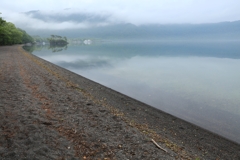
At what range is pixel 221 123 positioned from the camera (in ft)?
47.7

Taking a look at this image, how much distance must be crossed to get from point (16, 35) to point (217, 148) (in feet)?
357

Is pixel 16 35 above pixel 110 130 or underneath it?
above

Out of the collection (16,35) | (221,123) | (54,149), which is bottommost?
(54,149)

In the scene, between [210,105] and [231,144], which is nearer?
[231,144]

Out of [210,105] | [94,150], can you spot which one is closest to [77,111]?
[94,150]

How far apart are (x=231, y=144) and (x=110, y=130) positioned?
23.8 ft

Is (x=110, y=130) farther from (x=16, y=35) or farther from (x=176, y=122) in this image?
(x=16, y=35)

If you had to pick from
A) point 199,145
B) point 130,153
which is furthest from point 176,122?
point 130,153

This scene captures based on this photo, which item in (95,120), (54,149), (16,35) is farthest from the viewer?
(16,35)

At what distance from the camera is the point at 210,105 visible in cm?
1873

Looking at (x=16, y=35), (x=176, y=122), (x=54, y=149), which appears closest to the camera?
(x=54, y=149)

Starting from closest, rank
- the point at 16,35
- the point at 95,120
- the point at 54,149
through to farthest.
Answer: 1. the point at 54,149
2. the point at 95,120
3. the point at 16,35

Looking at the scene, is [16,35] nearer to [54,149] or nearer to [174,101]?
[174,101]

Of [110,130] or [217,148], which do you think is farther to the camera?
[217,148]
